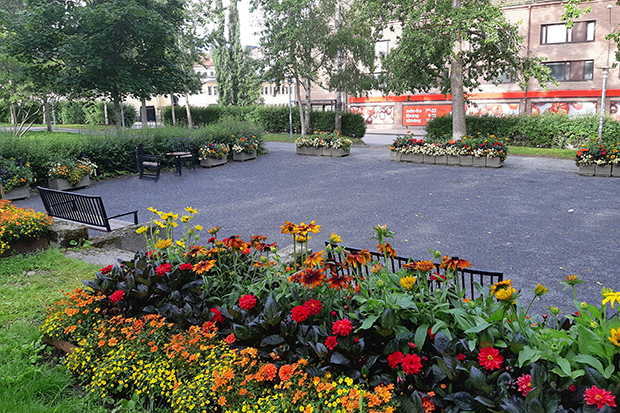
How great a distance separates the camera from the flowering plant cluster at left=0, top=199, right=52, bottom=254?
570cm

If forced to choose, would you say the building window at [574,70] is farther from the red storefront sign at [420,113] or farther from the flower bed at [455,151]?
the flower bed at [455,151]

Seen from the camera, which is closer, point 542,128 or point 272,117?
point 542,128

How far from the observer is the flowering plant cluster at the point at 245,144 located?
1766 centimetres

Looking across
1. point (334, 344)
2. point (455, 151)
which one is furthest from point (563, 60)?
point (334, 344)

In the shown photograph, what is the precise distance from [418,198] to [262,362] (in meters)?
8.30

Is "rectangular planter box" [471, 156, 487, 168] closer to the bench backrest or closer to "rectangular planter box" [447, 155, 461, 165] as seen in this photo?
"rectangular planter box" [447, 155, 461, 165]

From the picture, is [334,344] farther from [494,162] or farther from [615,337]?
[494,162]

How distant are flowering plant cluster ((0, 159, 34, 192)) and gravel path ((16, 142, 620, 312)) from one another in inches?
29.7

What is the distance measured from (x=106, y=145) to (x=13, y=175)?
336 centimetres

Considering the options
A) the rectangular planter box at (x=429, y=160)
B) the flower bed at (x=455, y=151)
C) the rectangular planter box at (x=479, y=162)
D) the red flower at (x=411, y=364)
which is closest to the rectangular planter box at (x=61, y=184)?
the flower bed at (x=455, y=151)

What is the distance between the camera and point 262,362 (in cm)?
268

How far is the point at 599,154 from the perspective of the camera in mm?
13242

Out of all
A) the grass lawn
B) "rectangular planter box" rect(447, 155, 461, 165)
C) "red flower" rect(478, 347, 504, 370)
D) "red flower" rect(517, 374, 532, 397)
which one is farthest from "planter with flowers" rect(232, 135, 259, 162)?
"red flower" rect(517, 374, 532, 397)

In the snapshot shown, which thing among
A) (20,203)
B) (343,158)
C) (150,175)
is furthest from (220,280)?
(343,158)
